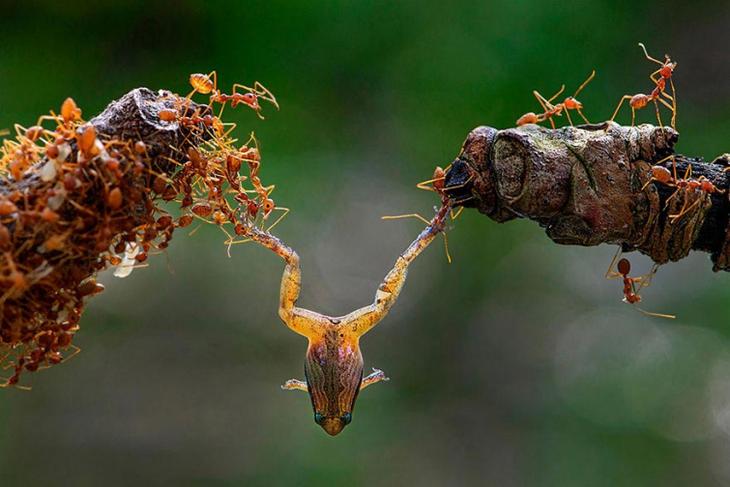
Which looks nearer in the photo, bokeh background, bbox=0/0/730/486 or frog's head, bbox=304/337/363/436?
frog's head, bbox=304/337/363/436

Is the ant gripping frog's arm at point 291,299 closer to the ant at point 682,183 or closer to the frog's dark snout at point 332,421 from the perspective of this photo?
A: the frog's dark snout at point 332,421

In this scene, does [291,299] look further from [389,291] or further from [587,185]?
[587,185]

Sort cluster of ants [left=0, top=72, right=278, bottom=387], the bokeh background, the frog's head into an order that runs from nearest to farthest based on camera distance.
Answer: cluster of ants [left=0, top=72, right=278, bottom=387] → the frog's head → the bokeh background

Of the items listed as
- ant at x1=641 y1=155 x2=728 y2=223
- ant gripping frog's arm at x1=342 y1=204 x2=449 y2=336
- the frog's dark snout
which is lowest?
the frog's dark snout

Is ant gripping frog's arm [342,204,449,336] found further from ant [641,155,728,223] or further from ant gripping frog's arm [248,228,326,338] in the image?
ant [641,155,728,223]

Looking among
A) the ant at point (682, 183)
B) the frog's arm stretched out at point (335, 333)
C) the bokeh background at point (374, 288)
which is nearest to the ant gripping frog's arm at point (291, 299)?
the frog's arm stretched out at point (335, 333)

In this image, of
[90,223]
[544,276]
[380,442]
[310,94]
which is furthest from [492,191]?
[544,276]

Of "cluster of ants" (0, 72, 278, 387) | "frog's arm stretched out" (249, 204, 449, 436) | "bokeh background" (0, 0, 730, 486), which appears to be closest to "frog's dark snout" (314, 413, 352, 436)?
"frog's arm stretched out" (249, 204, 449, 436)
